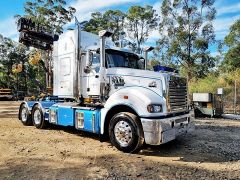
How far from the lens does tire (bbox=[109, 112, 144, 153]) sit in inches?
294

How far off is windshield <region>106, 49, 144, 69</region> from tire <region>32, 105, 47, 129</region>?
3811mm

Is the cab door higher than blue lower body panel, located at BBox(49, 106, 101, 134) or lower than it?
higher

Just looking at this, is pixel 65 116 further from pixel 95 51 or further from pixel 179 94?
pixel 179 94

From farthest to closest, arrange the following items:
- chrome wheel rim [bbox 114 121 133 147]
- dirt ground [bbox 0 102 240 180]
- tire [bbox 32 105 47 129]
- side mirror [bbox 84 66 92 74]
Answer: tire [bbox 32 105 47 129], side mirror [bbox 84 66 92 74], chrome wheel rim [bbox 114 121 133 147], dirt ground [bbox 0 102 240 180]

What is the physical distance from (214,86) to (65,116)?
16.5m

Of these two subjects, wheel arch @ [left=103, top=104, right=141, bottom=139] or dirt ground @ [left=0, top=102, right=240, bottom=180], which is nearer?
dirt ground @ [left=0, top=102, right=240, bottom=180]

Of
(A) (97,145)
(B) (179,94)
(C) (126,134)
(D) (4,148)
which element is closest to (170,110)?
(B) (179,94)

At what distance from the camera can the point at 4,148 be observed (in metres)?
8.05

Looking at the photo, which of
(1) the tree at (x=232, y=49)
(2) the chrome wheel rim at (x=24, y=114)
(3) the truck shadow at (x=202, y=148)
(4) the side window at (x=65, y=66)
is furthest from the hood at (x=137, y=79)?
(1) the tree at (x=232, y=49)

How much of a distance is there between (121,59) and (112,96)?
170 cm

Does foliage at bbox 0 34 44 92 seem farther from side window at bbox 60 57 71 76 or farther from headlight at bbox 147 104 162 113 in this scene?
headlight at bbox 147 104 162 113

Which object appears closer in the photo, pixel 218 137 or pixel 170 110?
pixel 170 110

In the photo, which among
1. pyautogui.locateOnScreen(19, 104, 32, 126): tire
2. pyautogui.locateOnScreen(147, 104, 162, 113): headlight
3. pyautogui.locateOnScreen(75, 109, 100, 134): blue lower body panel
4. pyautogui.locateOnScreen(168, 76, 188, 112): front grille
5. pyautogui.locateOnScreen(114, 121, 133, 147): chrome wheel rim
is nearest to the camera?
pyautogui.locateOnScreen(147, 104, 162, 113): headlight

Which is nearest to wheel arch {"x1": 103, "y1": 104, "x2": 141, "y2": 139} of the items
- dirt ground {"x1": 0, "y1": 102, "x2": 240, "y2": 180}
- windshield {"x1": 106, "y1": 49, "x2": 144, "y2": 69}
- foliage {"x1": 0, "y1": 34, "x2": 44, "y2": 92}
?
dirt ground {"x1": 0, "y1": 102, "x2": 240, "y2": 180}
